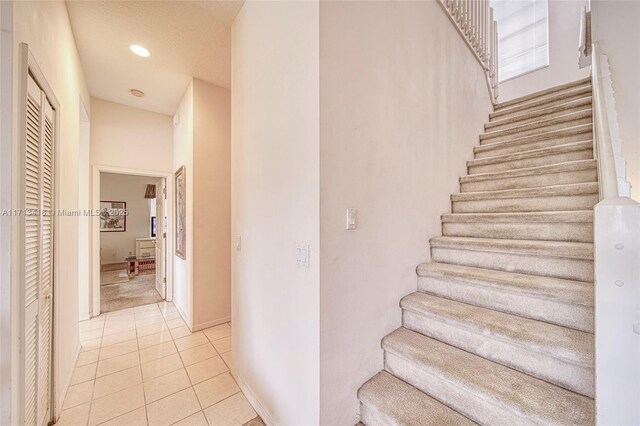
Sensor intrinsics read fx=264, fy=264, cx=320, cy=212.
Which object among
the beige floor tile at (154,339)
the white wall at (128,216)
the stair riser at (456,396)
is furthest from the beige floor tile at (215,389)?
the white wall at (128,216)

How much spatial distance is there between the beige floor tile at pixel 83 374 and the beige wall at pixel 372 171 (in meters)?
2.24

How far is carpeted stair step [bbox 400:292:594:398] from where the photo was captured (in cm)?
117

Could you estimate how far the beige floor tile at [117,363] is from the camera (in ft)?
7.72

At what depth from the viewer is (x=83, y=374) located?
2303 millimetres

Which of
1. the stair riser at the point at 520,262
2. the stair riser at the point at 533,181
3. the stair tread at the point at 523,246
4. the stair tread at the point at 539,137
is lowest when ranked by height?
the stair riser at the point at 520,262

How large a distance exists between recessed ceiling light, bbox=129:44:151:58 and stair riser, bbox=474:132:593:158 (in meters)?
3.60

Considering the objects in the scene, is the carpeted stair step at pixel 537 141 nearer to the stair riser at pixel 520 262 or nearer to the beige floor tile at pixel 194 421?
the stair riser at pixel 520 262

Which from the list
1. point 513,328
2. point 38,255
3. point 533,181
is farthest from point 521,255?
point 38,255

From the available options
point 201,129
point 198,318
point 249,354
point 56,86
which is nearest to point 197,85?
point 201,129

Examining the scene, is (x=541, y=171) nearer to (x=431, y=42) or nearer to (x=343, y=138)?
(x=431, y=42)

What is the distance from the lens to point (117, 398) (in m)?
2.00

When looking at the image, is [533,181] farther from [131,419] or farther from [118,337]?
[118,337]

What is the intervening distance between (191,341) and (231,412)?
1.32 meters

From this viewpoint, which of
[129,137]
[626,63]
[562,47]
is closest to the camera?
[626,63]
